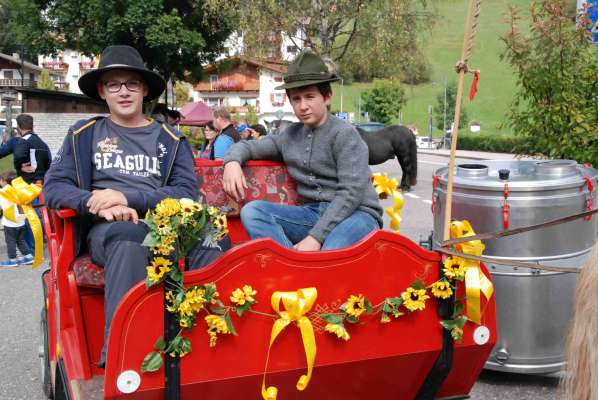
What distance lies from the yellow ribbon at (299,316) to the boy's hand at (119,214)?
0.91 m

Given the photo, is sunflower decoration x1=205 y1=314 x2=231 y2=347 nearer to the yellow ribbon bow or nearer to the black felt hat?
the yellow ribbon bow

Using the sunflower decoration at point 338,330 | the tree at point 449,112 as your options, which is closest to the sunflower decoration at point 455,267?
the sunflower decoration at point 338,330

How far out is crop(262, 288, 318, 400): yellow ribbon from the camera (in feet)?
7.67

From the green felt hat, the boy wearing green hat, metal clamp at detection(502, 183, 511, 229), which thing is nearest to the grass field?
metal clamp at detection(502, 183, 511, 229)

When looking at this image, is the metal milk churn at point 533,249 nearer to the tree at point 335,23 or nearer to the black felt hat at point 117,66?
the black felt hat at point 117,66

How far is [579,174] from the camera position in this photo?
12.2ft

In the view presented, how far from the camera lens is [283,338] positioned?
242cm

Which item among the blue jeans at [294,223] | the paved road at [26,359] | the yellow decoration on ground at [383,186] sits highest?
the yellow decoration on ground at [383,186]

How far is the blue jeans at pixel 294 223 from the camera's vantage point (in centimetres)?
305

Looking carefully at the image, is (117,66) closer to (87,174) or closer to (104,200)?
(87,174)

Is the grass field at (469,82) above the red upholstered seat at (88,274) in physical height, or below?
above

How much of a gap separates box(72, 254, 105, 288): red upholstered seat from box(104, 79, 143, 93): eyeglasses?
0.89 meters

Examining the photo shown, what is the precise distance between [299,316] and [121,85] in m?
1.62

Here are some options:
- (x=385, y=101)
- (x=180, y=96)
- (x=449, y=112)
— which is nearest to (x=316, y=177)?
(x=385, y=101)
